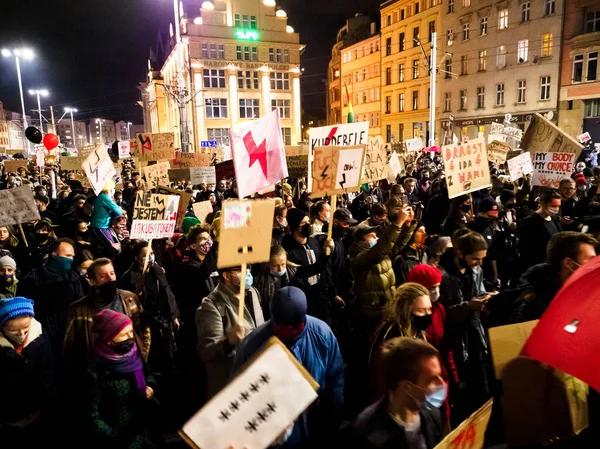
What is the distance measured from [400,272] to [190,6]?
53914 mm

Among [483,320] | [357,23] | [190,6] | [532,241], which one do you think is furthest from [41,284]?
[357,23]

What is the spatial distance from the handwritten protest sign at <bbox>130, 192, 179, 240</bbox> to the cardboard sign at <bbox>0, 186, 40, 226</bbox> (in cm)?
172

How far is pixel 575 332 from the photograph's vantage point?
6.72 ft

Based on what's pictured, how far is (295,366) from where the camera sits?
78.5 inches

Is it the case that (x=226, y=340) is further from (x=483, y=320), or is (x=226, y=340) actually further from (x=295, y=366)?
(x=483, y=320)

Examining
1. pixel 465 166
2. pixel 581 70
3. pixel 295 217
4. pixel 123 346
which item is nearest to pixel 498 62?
pixel 581 70

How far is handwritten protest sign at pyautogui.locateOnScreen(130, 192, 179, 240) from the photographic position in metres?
5.73

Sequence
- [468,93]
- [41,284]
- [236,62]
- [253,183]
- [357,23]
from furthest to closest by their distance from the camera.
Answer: [357,23] → [236,62] → [468,93] → [41,284] → [253,183]

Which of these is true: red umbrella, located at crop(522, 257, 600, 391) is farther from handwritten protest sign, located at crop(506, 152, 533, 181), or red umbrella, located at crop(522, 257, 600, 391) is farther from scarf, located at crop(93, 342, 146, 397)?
handwritten protest sign, located at crop(506, 152, 533, 181)

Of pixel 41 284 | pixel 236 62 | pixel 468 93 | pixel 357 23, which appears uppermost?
pixel 357 23

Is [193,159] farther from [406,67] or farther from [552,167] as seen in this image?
[406,67]

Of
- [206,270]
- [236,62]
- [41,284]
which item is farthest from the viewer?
[236,62]

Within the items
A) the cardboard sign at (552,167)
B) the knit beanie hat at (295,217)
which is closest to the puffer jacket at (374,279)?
the knit beanie hat at (295,217)

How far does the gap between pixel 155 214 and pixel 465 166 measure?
14.1 ft
